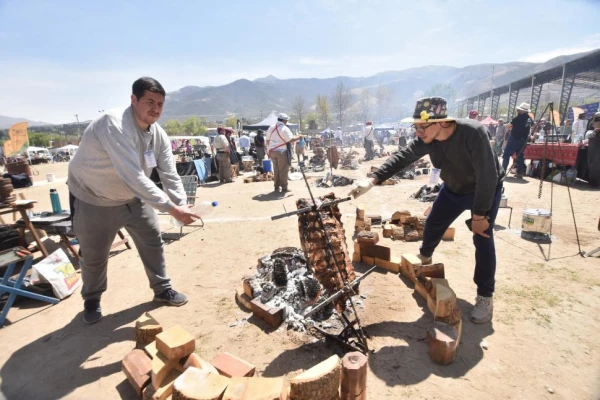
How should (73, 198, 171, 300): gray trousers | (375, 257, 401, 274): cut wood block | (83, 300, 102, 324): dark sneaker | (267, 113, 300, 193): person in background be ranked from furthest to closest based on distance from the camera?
1. (267, 113, 300, 193): person in background
2. (375, 257, 401, 274): cut wood block
3. (83, 300, 102, 324): dark sneaker
4. (73, 198, 171, 300): gray trousers

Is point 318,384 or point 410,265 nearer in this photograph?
point 318,384

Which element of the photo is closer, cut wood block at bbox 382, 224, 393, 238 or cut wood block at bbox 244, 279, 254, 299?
cut wood block at bbox 244, 279, 254, 299

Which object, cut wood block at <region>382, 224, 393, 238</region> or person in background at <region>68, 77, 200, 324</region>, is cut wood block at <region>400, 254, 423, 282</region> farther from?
person in background at <region>68, 77, 200, 324</region>

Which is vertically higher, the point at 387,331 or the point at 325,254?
the point at 325,254

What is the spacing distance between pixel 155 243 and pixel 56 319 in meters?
1.38

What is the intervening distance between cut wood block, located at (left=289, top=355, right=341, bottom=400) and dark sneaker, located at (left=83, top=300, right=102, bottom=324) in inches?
102

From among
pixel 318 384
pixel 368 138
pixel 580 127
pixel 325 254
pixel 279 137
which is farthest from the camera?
pixel 368 138

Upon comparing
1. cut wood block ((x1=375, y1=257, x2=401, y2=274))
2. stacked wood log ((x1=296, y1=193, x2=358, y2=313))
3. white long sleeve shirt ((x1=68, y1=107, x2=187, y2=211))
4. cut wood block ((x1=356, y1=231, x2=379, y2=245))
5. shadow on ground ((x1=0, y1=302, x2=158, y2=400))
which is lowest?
Answer: shadow on ground ((x1=0, y1=302, x2=158, y2=400))

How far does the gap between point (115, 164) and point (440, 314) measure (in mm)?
3153

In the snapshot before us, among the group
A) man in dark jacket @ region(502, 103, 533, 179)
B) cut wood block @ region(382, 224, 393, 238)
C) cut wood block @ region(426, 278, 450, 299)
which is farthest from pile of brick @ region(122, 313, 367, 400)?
man in dark jacket @ region(502, 103, 533, 179)

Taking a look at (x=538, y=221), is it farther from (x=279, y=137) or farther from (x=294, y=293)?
(x=279, y=137)

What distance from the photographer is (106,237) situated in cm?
303

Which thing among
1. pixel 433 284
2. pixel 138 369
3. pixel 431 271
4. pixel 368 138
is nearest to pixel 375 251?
pixel 431 271

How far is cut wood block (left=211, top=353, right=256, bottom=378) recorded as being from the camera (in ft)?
6.77
